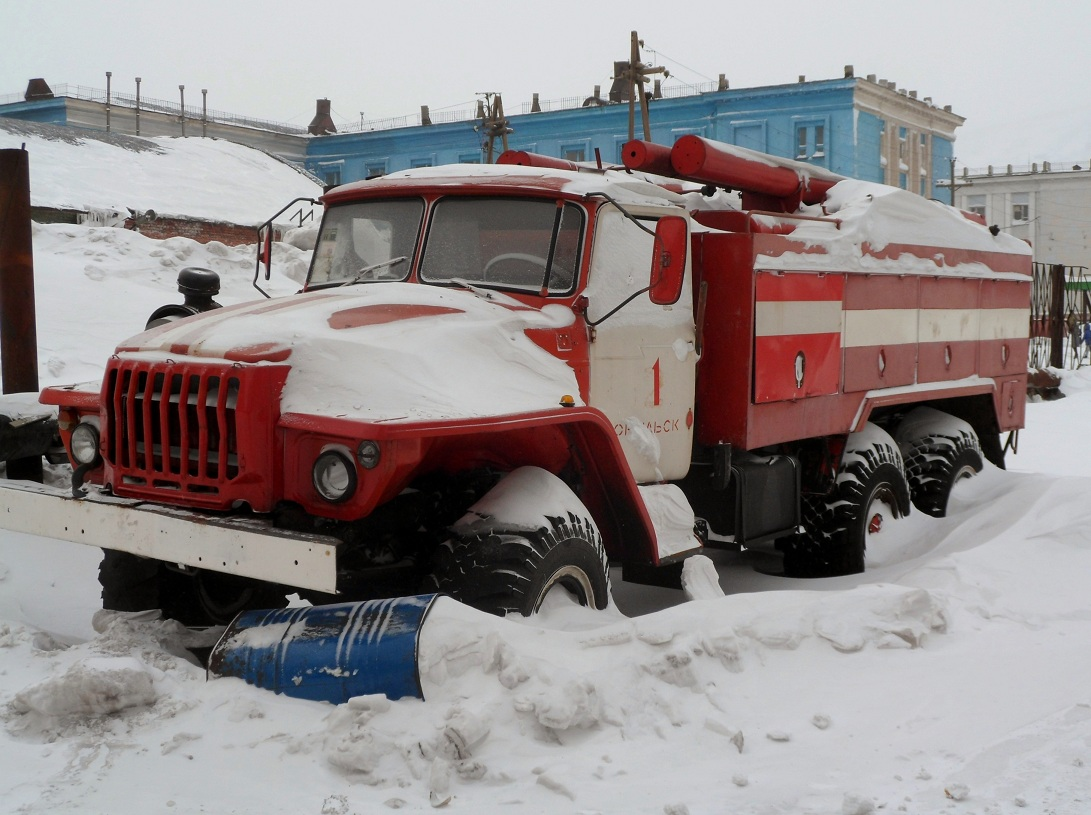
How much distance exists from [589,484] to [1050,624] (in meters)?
2.05

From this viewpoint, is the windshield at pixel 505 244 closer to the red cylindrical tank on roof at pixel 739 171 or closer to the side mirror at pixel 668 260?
the side mirror at pixel 668 260

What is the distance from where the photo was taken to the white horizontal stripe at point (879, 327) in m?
6.90

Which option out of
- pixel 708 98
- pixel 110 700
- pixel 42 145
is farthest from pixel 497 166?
pixel 708 98

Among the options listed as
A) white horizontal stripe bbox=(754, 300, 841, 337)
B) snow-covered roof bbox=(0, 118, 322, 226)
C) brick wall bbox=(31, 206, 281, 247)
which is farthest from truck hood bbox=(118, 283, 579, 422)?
snow-covered roof bbox=(0, 118, 322, 226)

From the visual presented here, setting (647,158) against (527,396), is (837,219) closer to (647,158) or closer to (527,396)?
(647,158)

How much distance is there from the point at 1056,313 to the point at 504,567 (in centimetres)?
1921

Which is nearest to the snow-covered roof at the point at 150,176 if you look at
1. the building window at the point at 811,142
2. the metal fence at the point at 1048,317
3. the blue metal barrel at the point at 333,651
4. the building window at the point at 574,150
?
the building window at the point at 574,150

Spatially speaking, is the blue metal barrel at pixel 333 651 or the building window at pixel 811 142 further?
the building window at pixel 811 142

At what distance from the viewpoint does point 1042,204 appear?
54875 mm

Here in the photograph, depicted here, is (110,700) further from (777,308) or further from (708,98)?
(708,98)

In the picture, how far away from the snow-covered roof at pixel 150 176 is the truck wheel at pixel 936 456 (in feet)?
51.7

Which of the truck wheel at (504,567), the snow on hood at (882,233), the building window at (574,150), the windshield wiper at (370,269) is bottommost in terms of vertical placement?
Result: the truck wheel at (504,567)

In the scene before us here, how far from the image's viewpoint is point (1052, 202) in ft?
180

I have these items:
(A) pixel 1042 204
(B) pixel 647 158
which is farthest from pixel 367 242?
(A) pixel 1042 204
